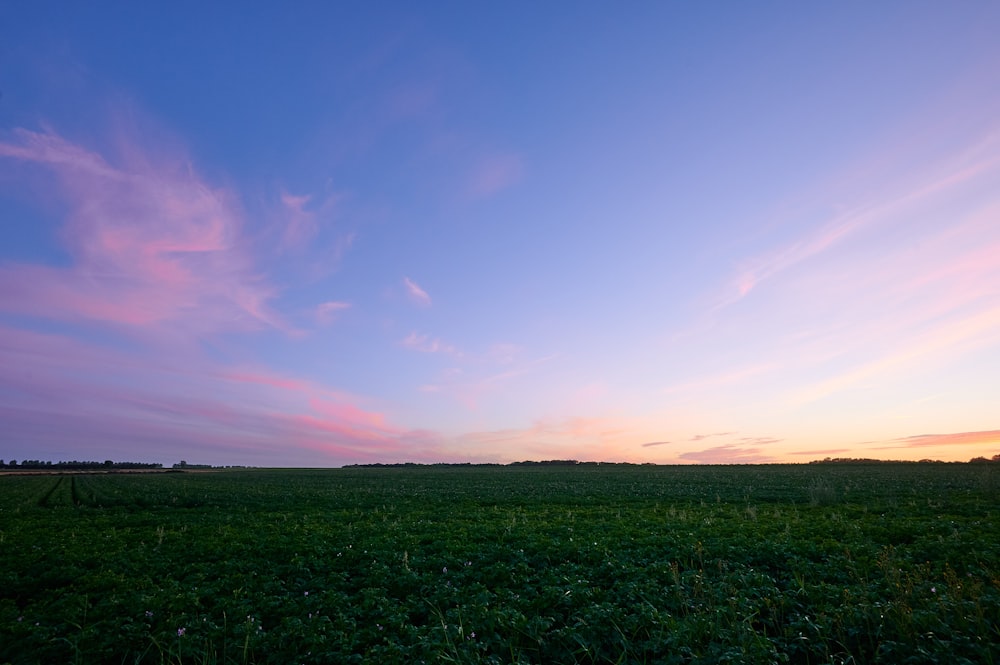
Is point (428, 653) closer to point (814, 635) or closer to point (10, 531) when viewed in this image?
point (814, 635)

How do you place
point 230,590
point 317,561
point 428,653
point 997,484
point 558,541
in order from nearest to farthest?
1. point 428,653
2. point 230,590
3. point 317,561
4. point 558,541
5. point 997,484

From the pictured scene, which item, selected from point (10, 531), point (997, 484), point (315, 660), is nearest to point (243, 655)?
point (315, 660)

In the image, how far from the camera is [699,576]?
10.2 metres

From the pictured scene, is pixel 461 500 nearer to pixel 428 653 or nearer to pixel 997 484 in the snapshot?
pixel 428 653

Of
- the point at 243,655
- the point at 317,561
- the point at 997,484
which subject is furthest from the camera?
the point at 997,484

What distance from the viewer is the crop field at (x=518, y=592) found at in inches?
292

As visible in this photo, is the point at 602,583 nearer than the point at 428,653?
No

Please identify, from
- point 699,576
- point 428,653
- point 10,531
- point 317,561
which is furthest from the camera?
point 10,531

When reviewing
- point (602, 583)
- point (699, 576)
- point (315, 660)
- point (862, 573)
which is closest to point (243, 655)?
point (315, 660)

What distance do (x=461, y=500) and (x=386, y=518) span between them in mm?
10772

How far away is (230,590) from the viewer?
11312mm

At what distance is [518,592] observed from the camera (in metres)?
10.5

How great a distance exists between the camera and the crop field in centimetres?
741

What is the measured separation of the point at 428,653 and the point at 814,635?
5972mm
